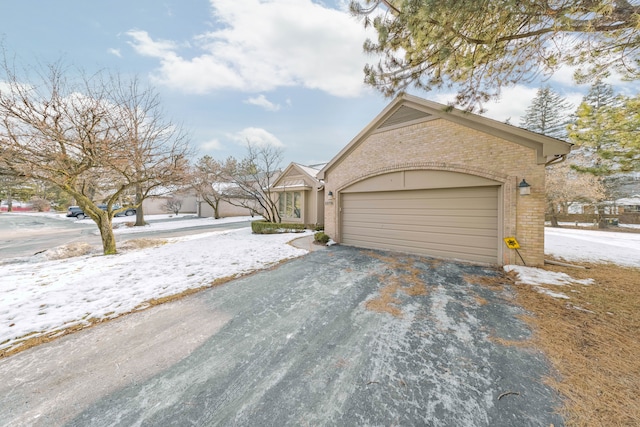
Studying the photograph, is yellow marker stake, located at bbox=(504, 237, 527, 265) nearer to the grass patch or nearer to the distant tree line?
the grass patch

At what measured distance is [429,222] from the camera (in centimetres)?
702

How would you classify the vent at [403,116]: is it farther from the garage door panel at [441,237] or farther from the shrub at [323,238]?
the shrub at [323,238]

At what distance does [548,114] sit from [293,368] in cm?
3349

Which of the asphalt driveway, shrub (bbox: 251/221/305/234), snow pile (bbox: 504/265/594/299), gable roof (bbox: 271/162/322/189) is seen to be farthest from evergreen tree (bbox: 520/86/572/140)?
the asphalt driveway

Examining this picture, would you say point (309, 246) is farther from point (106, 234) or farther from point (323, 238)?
point (106, 234)

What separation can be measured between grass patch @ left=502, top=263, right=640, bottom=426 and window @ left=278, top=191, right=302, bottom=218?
39.5 ft

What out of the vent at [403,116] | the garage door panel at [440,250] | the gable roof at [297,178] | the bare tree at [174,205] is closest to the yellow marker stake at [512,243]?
the garage door panel at [440,250]

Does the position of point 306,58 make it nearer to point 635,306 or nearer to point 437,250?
point 437,250

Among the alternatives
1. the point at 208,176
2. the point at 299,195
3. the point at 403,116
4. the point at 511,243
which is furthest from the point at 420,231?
the point at 208,176

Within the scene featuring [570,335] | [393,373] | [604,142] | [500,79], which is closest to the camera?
[393,373]

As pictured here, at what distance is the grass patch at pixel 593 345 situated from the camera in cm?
186

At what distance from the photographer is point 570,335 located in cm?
286

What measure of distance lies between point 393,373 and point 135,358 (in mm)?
2834

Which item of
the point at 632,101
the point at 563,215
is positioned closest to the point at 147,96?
the point at 632,101
